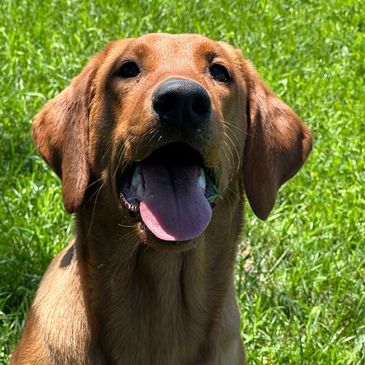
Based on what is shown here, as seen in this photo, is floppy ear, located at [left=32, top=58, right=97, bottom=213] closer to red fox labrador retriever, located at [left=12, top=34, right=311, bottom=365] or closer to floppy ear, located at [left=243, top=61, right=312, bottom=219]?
red fox labrador retriever, located at [left=12, top=34, right=311, bottom=365]

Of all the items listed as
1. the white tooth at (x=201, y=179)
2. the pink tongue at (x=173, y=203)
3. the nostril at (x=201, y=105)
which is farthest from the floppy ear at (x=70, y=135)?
the nostril at (x=201, y=105)

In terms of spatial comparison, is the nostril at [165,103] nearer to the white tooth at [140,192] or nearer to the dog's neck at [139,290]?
the white tooth at [140,192]

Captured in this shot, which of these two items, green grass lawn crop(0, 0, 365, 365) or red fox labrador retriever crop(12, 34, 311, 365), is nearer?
red fox labrador retriever crop(12, 34, 311, 365)

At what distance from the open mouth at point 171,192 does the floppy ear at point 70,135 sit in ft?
0.81

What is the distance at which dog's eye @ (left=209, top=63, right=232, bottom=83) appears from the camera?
4.00 metres

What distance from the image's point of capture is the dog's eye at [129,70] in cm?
391

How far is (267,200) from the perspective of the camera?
13.4 ft

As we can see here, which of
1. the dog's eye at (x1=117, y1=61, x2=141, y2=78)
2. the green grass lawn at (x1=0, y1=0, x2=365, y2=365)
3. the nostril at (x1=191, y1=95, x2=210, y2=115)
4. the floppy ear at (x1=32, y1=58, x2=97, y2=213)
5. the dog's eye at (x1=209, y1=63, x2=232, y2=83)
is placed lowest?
the green grass lawn at (x1=0, y1=0, x2=365, y2=365)

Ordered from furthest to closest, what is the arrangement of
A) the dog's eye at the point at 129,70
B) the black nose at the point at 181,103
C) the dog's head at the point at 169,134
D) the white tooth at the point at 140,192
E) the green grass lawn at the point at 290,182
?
1. the green grass lawn at the point at 290,182
2. the dog's eye at the point at 129,70
3. the white tooth at the point at 140,192
4. the dog's head at the point at 169,134
5. the black nose at the point at 181,103

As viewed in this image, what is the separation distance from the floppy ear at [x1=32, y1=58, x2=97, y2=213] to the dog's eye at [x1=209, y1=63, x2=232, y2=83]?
0.54 meters

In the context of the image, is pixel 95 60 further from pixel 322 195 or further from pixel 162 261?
pixel 322 195

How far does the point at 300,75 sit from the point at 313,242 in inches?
94.5

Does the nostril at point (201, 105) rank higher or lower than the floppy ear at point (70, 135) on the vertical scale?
higher

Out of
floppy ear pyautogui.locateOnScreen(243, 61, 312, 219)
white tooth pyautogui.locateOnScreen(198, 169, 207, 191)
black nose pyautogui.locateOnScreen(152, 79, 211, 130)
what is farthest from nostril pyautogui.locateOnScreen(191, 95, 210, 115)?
floppy ear pyautogui.locateOnScreen(243, 61, 312, 219)
